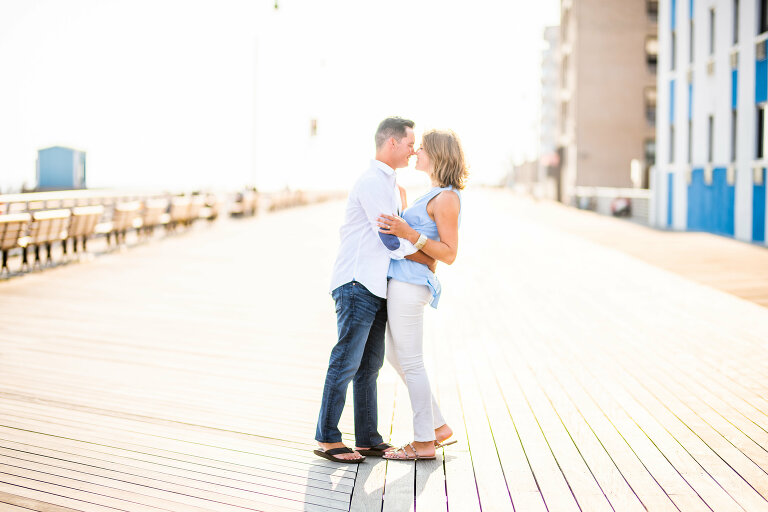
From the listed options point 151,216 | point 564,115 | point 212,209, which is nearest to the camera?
point 151,216

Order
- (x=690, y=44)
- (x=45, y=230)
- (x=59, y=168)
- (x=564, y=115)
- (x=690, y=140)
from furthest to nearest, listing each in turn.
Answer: (x=59, y=168) → (x=564, y=115) → (x=690, y=44) → (x=690, y=140) → (x=45, y=230)

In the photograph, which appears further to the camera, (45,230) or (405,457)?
(45,230)

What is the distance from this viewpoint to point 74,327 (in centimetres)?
802

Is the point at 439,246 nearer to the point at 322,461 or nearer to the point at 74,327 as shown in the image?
the point at 322,461

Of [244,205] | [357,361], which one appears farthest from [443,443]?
[244,205]

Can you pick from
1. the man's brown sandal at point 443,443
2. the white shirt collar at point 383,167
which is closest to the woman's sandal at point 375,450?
the man's brown sandal at point 443,443

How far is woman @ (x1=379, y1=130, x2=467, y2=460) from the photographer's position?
3.97 m

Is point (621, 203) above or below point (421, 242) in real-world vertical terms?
above

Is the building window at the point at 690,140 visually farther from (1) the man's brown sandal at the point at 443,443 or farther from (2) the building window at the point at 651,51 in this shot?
(2) the building window at the point at 651,51

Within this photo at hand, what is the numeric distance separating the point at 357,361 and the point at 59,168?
266ft

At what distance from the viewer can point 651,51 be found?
48.8 metres

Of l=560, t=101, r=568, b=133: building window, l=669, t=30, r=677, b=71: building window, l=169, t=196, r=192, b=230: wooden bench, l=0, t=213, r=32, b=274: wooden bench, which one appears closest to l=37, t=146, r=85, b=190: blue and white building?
l=560, t=101, r=568, b=133: building window

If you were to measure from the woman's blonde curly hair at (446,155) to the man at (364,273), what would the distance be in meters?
0.11

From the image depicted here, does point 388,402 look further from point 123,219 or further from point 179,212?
point 179,212
